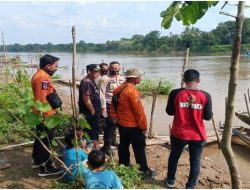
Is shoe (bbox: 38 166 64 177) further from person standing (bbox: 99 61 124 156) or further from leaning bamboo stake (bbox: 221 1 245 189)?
leaning bamboo stake (bbox: 221 1 245 189)

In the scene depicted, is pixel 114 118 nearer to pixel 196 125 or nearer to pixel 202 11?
pixel 196 125

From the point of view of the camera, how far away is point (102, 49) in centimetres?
10025

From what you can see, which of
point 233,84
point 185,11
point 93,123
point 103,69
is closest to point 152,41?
point 103,69

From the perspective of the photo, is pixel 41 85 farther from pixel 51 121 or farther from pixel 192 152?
pixel 192 152

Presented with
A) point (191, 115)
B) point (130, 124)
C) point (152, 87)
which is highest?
point (191, 115)

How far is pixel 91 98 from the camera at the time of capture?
537 cm

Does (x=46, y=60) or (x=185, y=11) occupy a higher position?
(x=185, y=11)

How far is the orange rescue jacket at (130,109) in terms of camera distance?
435 cm

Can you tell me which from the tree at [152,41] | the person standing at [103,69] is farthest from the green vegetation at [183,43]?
the person standing at [103,69]

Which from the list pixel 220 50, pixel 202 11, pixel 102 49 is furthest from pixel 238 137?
pixel 102 49

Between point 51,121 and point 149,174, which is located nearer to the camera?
point 51,121

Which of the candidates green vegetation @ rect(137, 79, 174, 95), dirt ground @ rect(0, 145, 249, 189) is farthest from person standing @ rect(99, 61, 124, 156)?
green vegetation @ rect(137, 79, 174, 95)

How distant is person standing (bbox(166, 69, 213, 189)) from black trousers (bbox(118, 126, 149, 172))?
487 millimetres

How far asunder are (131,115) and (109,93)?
148 centimetres
